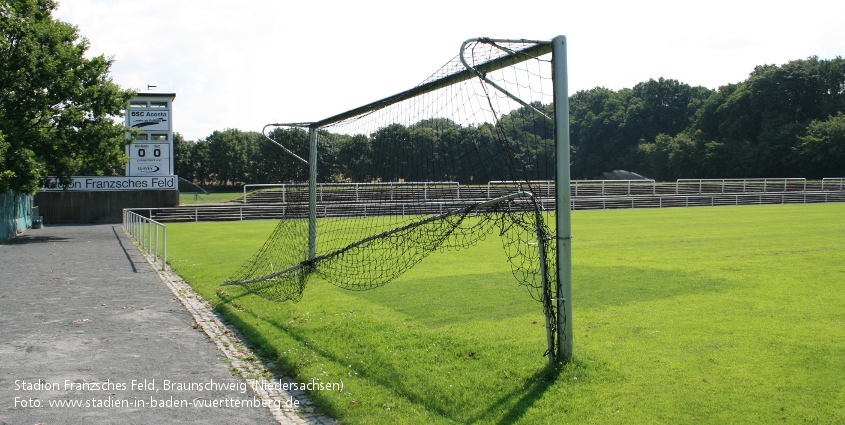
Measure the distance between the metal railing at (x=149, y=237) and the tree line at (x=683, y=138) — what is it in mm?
2966

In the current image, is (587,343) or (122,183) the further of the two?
(122,183)

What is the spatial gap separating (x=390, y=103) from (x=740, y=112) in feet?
209

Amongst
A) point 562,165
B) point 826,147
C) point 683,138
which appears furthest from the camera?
point 683,138

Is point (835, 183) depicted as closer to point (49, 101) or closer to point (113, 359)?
point (49, 101)

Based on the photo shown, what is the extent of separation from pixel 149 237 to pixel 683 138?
60.7 meters

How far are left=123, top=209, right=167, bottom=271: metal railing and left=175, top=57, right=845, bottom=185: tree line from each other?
297 centimetres

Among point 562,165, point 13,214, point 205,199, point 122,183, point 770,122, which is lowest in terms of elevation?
point 13,214

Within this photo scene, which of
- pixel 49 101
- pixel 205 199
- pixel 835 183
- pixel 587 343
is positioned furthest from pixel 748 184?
pixel 587 343

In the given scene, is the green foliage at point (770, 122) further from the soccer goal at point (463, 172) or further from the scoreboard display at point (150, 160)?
the soccer goal at point (463, 172)

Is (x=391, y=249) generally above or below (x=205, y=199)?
below

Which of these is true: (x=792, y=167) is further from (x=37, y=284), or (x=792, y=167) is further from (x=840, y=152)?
(x=37, y=284)

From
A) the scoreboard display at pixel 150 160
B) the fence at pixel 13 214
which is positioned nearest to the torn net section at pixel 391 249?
the fence at pixel 13 214

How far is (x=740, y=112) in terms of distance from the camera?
205 ft

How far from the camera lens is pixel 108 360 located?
237 inches
